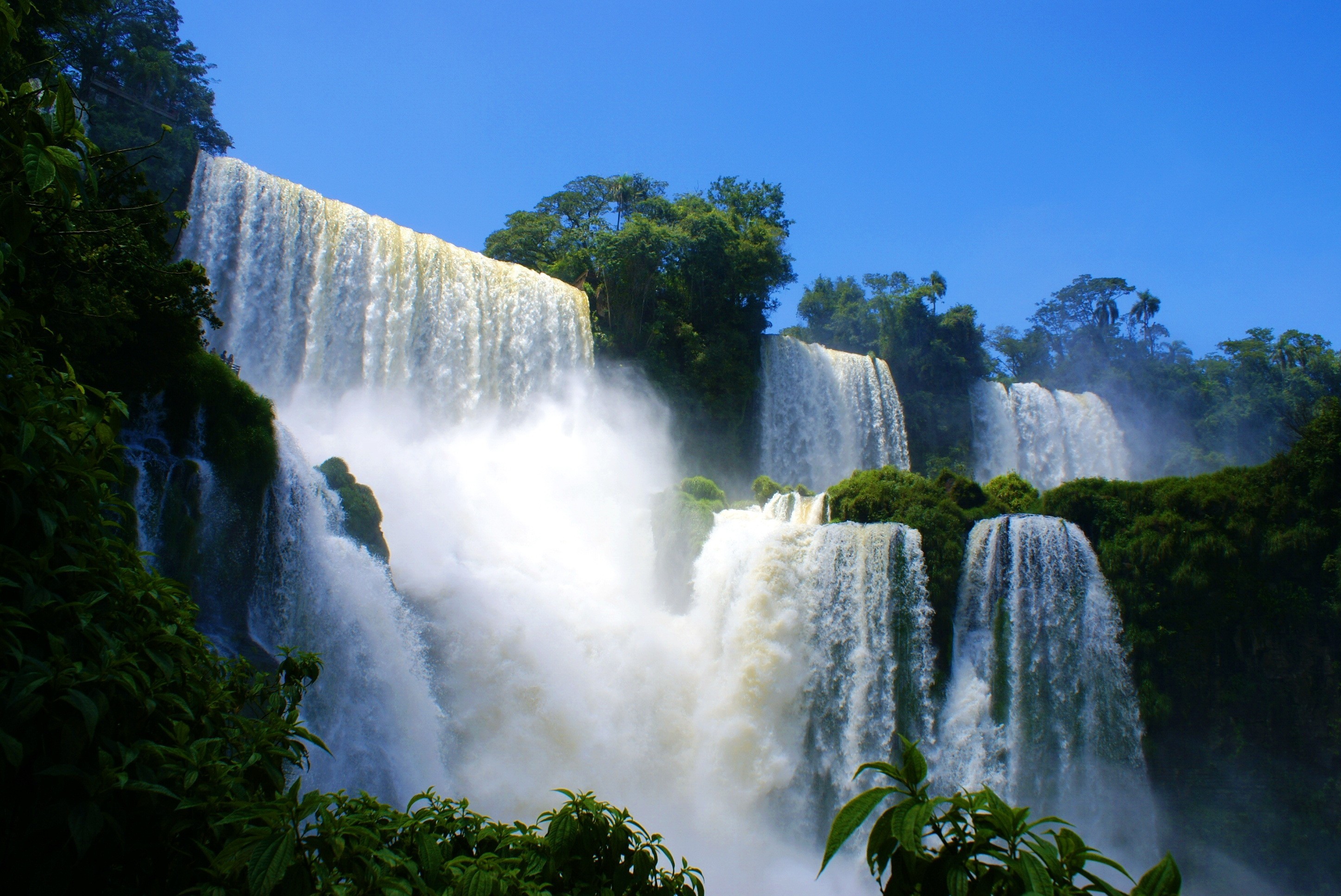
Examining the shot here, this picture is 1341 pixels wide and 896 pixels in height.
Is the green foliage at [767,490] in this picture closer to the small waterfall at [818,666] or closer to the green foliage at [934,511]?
the green foliage at [934,511]

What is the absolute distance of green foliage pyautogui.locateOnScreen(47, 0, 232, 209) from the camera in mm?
20156

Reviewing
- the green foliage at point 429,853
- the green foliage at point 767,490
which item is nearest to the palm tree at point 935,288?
the green foliage at point 767,490

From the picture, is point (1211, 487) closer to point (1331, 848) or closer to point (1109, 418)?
point (1331, 848)

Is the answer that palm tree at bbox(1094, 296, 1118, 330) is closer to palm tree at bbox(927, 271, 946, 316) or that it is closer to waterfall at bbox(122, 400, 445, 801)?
palm tree at bbox(927, 271, 946, 316)

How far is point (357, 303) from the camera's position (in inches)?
836

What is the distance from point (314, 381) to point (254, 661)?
1197 cm

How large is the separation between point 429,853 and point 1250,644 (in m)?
16.8

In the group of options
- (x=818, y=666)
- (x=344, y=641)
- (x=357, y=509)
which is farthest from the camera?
(x=818, y=666)

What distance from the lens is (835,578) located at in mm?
14922

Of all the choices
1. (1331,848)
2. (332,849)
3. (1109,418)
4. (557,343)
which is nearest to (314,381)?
(557,343)

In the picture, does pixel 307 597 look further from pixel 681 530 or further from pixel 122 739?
pixel 122 739

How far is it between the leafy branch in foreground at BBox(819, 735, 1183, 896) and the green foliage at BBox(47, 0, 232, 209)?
71.9 feet

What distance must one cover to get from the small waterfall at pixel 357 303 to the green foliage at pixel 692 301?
10.9ft

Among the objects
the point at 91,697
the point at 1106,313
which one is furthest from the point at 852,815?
the point at 1106,313
